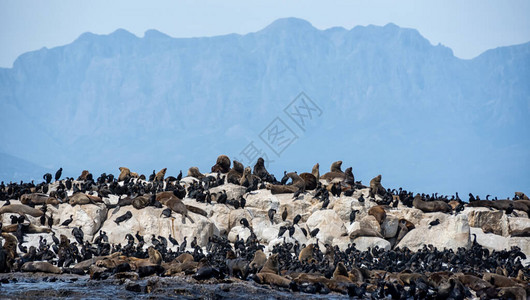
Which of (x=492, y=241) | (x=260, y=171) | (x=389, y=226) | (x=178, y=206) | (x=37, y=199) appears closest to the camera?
(x=178, y=206)

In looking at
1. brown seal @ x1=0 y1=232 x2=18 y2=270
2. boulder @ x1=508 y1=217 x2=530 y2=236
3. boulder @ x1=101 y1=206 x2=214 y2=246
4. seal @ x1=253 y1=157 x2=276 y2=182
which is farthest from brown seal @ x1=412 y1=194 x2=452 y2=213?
brown seal @ x1=0 y1=232 x2=18 y2=270

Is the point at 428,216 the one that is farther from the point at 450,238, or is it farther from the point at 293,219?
the point at 293,219

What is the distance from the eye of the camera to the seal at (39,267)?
711 inches

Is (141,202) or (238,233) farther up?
(141,202)

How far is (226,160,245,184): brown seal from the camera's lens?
2716 centimetres

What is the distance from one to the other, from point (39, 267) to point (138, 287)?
170 inches

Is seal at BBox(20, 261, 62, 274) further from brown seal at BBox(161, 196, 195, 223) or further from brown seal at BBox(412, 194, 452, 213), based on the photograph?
brown seal at BBox(412, 194, 452, 213)

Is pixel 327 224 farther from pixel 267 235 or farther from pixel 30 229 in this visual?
pixel 30 229

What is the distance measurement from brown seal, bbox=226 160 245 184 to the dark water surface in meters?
10.6

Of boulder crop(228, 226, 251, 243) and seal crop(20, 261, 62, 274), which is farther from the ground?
boulder crop(228, 226, 251, 243)

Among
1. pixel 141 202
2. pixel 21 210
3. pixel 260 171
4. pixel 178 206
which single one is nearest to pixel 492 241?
pixel 260 171

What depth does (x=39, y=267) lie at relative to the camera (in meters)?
18.1

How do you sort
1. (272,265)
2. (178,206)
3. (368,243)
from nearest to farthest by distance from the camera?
(272,265), (178,206), (368,243)

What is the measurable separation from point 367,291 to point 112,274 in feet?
21.9
